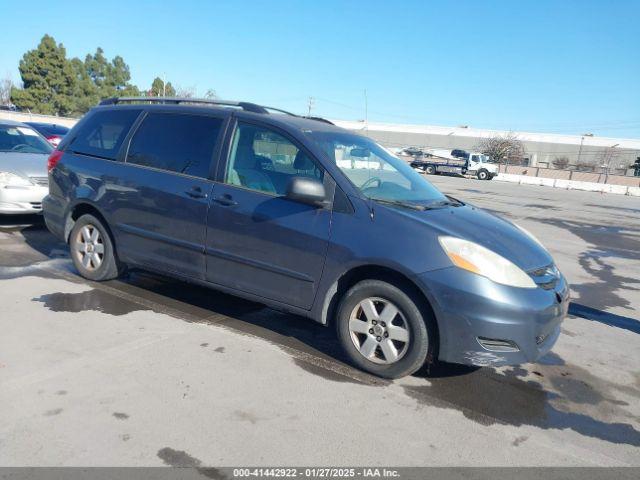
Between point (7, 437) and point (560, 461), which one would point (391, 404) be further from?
point (7, 437)

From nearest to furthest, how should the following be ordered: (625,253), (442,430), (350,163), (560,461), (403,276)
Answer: (560,461) → (442,430) → (403,276) → (350,163) → (625,253)

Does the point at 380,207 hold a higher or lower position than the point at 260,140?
lower

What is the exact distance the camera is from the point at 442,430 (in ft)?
10.3

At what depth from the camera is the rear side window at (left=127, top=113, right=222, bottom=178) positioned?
180 inches

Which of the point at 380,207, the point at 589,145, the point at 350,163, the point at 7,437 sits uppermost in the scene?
the point at 589,145

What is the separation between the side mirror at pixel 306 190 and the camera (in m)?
3.78

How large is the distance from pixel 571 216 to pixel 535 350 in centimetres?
1451

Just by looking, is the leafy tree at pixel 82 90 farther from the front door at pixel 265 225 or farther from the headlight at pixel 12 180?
the front door at pixel 265 225

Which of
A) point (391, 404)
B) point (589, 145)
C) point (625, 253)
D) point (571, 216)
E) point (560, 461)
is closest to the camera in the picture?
point (560, 461)

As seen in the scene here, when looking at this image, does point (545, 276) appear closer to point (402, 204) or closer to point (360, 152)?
point (402, 204)


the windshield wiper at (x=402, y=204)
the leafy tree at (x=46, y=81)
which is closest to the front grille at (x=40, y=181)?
the windshield wiper at (x=402, y=204)

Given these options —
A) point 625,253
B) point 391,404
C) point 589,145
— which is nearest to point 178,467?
point 391,404

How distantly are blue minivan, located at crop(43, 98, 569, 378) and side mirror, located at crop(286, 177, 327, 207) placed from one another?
0.01m

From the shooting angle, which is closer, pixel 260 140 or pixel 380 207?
pixel 380 207
